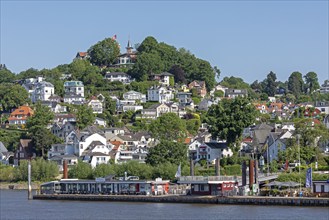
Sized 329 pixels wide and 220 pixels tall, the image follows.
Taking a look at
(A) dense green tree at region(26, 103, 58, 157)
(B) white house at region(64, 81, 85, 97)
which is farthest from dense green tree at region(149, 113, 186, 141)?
(B) white house at region(64, 81, 85, 97)

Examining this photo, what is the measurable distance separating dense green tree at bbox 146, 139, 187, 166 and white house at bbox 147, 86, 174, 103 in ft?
151

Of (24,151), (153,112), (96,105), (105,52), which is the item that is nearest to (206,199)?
(24,151)

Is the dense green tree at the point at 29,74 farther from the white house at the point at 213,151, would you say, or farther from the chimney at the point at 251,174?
the chimney at the point at 251,174

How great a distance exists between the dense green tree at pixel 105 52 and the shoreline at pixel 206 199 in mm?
77199

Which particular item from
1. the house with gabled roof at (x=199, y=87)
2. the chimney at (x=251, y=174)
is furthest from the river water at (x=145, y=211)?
the house with gabled roof at (x=199, y=87)

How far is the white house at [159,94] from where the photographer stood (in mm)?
127569

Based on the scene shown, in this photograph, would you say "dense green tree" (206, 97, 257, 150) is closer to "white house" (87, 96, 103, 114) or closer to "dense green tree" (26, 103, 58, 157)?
"dense green tree" (26, 103, 58, 157)

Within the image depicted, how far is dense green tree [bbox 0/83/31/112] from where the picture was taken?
120938 millimetres

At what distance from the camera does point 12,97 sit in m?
121

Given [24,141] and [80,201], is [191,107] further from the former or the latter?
[80,201]

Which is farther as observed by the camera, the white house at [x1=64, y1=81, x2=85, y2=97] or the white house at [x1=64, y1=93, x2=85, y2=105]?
the white house at [x1=64, y1=81, x2=85, y2=97]

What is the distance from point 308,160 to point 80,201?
23425 millimetres

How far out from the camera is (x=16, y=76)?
149375mm

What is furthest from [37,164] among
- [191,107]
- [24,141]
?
[191,107]
